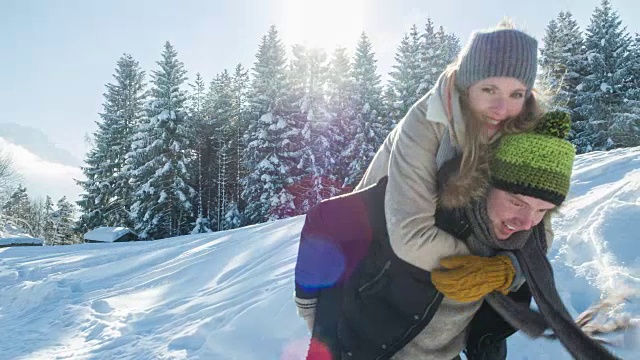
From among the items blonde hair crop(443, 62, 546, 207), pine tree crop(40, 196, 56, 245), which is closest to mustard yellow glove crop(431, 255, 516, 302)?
blonde hair crop(443, 62, 546, 207)

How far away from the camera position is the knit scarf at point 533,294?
5.90 ft

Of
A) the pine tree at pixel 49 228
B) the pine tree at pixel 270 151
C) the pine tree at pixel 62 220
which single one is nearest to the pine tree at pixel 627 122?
the pine tree at pixel 270 151

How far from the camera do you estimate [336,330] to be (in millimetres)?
2275

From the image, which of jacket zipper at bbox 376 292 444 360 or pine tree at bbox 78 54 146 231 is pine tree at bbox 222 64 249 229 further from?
jacket zipper at bbox 376 292 444 360

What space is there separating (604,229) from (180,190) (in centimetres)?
2734

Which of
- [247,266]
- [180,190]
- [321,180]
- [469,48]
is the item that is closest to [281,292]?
[247,266]

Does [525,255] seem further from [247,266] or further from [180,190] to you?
[180,190]

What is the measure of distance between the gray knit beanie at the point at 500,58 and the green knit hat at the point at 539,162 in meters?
0.26

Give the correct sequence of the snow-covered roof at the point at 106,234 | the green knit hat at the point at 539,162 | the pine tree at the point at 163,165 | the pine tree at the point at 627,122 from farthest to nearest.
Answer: the pine tree at the point at 163,165 → the pine tree at the point at 627,122 → the snow-covered roof at the point at 106,234 → the green knit hat at the point at 539,162

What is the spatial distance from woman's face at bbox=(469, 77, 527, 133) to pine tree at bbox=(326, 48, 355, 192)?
969 inches

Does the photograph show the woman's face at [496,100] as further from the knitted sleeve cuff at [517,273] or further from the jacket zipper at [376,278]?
the jacket zipper at [376,278]

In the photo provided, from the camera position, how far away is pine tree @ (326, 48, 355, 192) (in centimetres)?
2712

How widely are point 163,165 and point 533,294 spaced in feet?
95.6

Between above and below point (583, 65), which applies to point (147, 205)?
below
